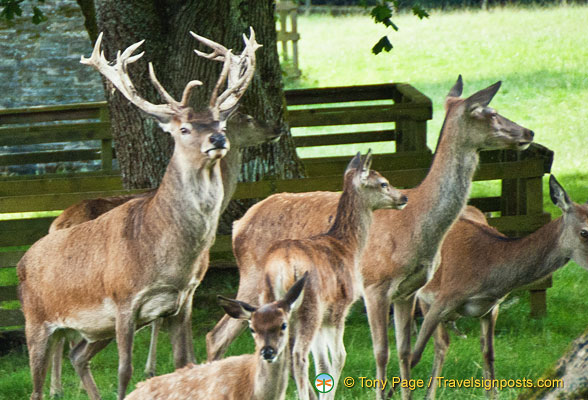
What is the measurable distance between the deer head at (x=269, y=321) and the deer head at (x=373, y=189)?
175 cm

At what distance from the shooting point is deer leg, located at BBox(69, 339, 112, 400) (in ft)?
24.6

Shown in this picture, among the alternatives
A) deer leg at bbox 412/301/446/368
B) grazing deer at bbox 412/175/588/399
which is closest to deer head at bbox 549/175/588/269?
grazing deer at bbox 412/175/588/399

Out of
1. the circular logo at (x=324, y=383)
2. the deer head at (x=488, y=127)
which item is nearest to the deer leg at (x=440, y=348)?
the circular logo at (x=324, y=383)

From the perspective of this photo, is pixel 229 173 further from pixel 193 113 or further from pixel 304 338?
pixel 304 338

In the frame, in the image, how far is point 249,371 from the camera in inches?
226

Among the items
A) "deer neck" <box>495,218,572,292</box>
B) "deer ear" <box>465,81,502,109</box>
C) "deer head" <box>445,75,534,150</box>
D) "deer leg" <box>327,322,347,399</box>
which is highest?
"deer ear" <box>465,81,502,109</box>

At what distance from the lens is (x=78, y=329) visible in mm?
7289

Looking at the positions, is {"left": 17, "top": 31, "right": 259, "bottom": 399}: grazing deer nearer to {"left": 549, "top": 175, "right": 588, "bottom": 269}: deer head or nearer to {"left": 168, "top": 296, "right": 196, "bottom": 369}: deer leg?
{"left": 168, "top": 296, "right": 196, "bottom": 369}: deer leg

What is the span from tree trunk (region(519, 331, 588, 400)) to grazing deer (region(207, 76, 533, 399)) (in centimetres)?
306

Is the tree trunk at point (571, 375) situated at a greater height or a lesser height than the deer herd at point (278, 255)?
greater

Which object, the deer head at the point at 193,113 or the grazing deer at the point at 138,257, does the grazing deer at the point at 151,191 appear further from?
the deer head at the point at 193,113

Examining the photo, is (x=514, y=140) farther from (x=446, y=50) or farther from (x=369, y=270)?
(x=446, y=50)

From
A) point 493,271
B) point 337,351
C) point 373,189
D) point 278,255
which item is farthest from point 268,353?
point 493,271

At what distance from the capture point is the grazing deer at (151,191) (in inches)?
320
